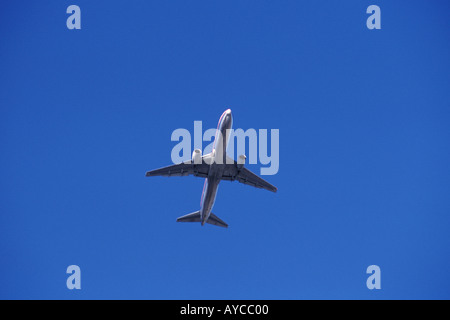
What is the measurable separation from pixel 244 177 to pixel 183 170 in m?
7.81

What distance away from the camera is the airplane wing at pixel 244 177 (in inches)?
1829

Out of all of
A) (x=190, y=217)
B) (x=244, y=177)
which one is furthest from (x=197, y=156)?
(x=190, y=217)

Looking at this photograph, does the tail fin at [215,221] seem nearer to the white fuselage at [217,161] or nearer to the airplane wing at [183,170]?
the white fuselage at [217,161]

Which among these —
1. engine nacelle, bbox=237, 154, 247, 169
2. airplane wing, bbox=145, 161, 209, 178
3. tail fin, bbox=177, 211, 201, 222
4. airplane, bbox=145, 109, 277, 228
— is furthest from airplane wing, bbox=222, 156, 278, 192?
tail fin, bbox=177, 211, 201, 222

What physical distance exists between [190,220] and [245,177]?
12.7m

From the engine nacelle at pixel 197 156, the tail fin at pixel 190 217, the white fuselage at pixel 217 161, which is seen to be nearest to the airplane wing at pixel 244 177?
the white fuselage at pixel 217 161

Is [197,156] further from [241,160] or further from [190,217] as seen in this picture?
A: [190,217]

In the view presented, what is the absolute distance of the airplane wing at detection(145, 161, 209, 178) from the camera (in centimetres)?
4547

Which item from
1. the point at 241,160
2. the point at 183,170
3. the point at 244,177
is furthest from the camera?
the point at 244,177

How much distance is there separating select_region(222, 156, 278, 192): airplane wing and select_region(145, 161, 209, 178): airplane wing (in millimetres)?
2735

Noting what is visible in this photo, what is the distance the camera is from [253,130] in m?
45.3

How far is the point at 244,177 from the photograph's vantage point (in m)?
47.8

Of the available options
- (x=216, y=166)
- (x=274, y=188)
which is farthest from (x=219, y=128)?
(x=274, y=188)
